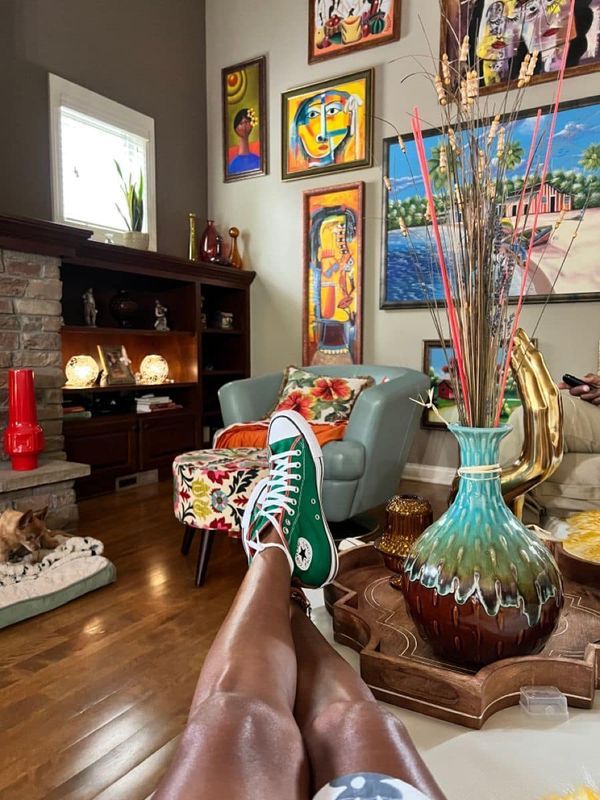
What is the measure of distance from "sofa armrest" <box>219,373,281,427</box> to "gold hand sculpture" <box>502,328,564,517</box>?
7.09 feet

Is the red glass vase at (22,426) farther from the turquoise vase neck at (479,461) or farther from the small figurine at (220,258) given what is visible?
the turquoise vase neck at (479,461)

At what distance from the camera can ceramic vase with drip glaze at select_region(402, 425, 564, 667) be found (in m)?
0.58

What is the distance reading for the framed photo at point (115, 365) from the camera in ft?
11.6

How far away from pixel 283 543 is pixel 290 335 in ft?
11.5

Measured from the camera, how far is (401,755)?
0.39 metres

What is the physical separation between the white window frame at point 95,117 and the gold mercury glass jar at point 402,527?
323 centimetres

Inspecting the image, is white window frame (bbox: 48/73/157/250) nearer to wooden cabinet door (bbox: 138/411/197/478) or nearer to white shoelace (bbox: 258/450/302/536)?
wooden cabinet door (bbox: 138/411/197/478)

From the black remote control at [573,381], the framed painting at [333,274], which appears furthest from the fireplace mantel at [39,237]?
the black remote control at [573,381]

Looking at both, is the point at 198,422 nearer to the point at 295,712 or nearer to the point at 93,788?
the point at 93,788

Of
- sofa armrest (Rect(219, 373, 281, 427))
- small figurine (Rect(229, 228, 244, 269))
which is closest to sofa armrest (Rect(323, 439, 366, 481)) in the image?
sofa armrest (Rect(219, 373, 281, 427))

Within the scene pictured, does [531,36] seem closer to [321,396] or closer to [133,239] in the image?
[321,396]

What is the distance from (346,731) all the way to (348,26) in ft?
14.5

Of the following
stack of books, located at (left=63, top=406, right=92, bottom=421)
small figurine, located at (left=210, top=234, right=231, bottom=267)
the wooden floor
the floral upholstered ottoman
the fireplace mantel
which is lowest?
the wooden floor

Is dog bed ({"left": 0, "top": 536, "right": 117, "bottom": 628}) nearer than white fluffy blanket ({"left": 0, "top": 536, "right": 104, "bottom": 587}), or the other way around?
dog bed ({"left": 0, "top": 536, "right": 117, "bottom": 628})
